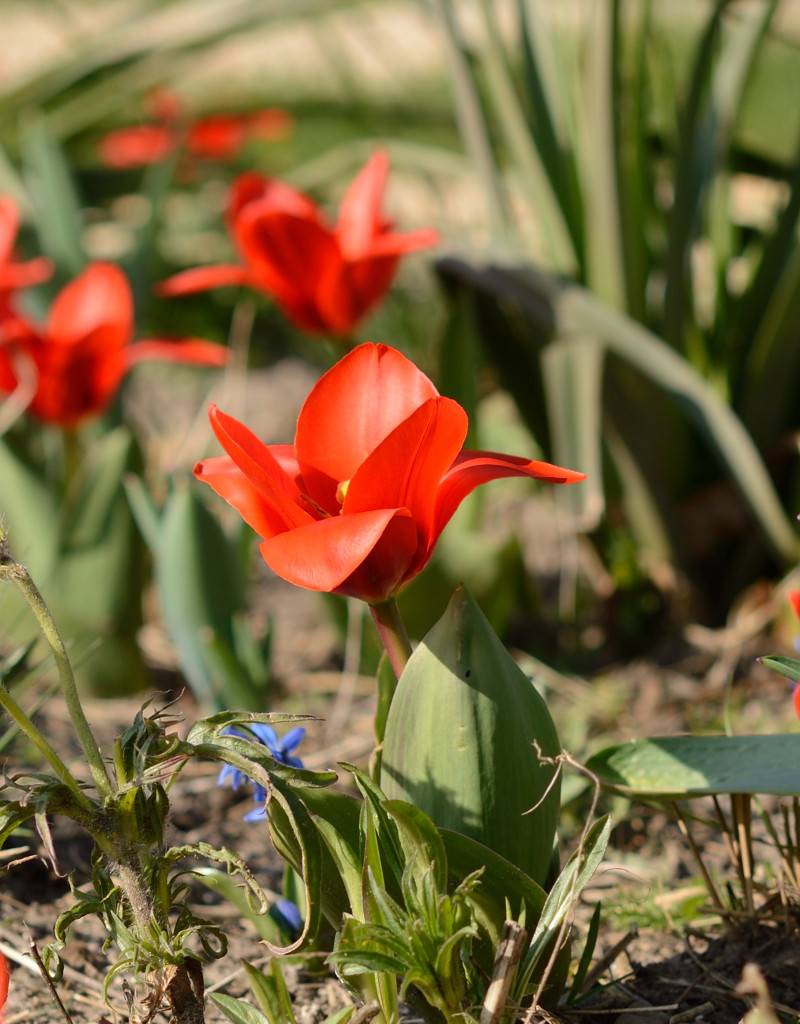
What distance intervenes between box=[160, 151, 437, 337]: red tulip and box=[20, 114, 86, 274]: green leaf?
52cm

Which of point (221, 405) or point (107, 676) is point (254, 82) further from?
point (107, 676)

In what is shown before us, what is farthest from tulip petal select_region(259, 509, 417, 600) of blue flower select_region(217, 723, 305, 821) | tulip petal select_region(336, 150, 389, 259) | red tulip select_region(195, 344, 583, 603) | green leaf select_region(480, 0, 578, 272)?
green leaf select_region(480, 0, 578, 272)

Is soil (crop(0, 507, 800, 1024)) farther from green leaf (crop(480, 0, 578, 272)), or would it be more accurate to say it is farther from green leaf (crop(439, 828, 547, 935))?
green leaf (crop(480, 0, 578, 272))

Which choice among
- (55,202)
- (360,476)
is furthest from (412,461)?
(55,202)

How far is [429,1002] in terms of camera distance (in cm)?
81

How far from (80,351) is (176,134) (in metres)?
1.74

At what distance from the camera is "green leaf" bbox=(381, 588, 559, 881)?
2.52 feet

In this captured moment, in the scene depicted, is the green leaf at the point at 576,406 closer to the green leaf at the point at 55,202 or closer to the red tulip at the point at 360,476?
the red tulip at the point at 360,476

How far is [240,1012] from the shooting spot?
82 cm

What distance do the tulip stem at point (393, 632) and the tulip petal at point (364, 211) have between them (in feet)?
2.89

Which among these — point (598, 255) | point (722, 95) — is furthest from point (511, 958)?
point (722, 95)

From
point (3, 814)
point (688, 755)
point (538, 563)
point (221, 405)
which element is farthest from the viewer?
point (221, 405)

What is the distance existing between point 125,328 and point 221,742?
3.26ft

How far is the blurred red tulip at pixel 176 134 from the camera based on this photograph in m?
3.21
